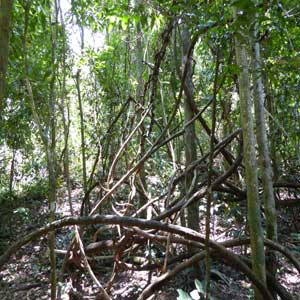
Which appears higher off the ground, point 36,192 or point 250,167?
point 250,167

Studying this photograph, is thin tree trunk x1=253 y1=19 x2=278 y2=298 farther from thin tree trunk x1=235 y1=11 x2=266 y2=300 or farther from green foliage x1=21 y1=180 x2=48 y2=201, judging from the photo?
green foliage x1=21 y1=180 x2=48 y2=201

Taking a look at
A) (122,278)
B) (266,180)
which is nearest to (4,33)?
(266,180)

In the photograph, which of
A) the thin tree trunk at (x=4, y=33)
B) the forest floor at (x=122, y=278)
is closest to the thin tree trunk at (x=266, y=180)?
the forest floor at (x=122, y=278)

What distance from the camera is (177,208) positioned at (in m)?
2.84

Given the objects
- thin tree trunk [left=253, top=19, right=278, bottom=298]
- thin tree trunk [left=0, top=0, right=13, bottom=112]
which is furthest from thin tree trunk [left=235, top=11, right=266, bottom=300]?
thin tree trunk [left=0, top=0, right=13, bottom=112]

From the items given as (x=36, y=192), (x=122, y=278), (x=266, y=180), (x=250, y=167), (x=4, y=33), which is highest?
(x=4, y=33)

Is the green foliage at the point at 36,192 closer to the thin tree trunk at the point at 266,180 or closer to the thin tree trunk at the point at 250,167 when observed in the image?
the thin tree trunk at the point at 266,180

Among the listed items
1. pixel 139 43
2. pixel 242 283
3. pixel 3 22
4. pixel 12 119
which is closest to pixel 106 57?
pixel 139 43

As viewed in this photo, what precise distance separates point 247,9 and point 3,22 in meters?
0.90

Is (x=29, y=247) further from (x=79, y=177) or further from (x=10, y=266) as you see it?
(x=79, y=177)

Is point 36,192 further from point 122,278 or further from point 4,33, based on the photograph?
point 4,33

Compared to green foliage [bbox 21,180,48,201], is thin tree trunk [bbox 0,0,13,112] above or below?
above

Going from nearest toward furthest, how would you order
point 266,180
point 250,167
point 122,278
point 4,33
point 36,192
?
point 4,33 < point 250,167 < point 266,180 < point 122,278 < point 36,192

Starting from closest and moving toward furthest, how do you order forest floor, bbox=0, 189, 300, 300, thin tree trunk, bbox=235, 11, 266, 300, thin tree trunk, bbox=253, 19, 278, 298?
thin tree trunk, bbox=235, 11, 266, 300, thin tree trunk, bbox=253, 19, 278, 298, forest floor, bbox=0, 189, 300, 300
